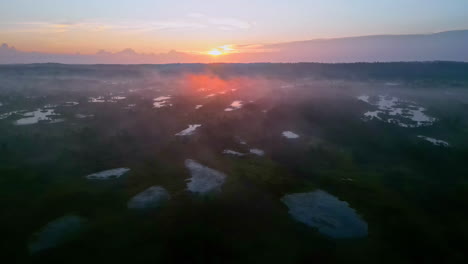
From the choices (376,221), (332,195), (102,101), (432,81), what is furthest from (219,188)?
(432,81)

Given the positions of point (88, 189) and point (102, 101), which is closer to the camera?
point (88, 189)

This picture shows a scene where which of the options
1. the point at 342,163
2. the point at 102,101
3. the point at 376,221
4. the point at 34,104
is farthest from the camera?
the point at 102,101

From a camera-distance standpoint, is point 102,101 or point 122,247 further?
point 102,101

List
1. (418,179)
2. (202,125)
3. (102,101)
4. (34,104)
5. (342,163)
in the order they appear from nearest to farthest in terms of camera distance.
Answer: (418,179) < (342,163) < (202,125) < (34,104) < (102,101)

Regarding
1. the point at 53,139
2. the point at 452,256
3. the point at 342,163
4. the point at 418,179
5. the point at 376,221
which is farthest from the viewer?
the point at 53,139

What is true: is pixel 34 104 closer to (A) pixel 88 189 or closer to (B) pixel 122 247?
(A) pixel 88 189

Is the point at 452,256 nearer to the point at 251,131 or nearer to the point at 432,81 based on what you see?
the point at 251,131

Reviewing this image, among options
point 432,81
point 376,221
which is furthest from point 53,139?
point 432,81

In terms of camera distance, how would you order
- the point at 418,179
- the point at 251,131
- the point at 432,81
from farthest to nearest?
the point at 432,81
the point at 251,131
the point at 418,179
